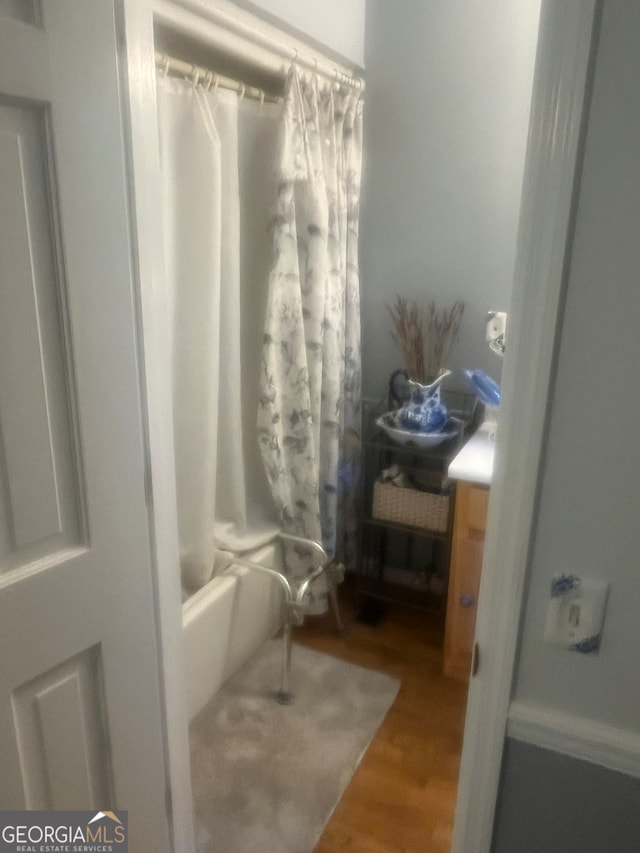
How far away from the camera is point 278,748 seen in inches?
73.5

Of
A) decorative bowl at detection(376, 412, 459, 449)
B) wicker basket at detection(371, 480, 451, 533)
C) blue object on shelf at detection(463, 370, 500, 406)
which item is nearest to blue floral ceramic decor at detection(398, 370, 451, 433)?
decorative bowl at detection(376, 412, 459, 449)

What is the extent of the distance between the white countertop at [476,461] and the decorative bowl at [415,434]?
0.11m

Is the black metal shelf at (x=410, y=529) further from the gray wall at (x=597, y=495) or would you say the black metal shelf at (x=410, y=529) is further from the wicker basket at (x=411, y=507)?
the gray wall at (x=597, y=495)

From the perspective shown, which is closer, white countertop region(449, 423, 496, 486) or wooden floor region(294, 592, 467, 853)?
wooden floor region(294, 592, 467, 853)

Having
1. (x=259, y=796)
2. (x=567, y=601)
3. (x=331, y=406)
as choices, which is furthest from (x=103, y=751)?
(x=331, y=406)

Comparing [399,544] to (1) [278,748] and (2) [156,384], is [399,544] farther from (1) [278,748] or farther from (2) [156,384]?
(2) [156,384]

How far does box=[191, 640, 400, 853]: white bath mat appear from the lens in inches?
64.0

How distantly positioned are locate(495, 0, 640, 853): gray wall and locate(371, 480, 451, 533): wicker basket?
4.35 ft

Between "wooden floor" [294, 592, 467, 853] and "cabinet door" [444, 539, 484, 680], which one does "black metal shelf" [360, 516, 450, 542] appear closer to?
"cabinet door" [444, 539, 484, 680]

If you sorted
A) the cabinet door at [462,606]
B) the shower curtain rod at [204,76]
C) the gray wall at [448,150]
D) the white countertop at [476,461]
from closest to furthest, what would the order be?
the shower curtain rod at [204,76], the white countertop at [476,461], the cabinet door at [462,606], the gray wall at [448,150]

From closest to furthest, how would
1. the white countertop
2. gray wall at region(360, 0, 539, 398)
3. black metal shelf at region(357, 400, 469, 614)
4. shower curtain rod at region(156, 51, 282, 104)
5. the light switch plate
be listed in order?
1. the light switch plate
2. shower curtain rod at region(156, 51, 282, 104)
3. the white countertop
4. gray wall at region(360, 0, 539, 398)
5. black metal shelf at region(357, 400, 469, 614)

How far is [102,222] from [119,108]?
181mm

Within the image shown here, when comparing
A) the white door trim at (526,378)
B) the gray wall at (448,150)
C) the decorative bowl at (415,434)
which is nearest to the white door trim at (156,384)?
the white door trim at (526,378)

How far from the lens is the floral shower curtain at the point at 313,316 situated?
196 cm
